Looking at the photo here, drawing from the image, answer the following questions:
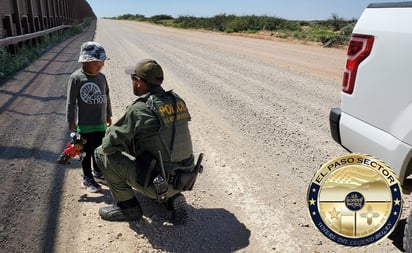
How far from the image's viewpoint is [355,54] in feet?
8.68

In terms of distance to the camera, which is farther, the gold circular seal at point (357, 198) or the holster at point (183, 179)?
the holster at point (183, 179)

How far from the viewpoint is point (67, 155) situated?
3.56 m

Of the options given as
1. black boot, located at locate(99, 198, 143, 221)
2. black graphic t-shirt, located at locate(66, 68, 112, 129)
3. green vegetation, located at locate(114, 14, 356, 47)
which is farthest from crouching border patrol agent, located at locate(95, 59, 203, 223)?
green vegetation, located at locate(114, 14, 356, 47)

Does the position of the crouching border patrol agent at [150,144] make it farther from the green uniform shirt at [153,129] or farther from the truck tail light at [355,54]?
the truck tail light at [355,54]

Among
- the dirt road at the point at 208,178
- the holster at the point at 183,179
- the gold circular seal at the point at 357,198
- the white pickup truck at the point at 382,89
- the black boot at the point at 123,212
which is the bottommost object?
the dirt road at the point at 208,178

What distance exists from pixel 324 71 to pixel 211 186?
9.29 m

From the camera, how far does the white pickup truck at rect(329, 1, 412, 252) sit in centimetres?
222

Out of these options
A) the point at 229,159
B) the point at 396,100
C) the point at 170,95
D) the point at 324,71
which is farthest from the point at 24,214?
the point at 324,71

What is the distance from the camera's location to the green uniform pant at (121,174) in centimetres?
302

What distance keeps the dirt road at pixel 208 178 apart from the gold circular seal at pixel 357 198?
0.74m

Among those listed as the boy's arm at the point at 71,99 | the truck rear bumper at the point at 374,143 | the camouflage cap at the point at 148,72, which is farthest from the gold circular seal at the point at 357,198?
the boy's arm at the point at 71,99

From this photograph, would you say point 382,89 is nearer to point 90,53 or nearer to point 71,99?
point 90,53

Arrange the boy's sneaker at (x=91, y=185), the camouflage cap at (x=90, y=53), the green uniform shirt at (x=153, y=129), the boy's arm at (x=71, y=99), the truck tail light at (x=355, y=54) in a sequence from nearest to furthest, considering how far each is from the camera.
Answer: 1. the truck tail light at (x=355, y=54)
2. the green uniform shirt at (x=153, y=129)
3. the camouflage cap at (x=90, y=53)
4. the boy's arm at (x=71, y=99)
5. the boy's sneaker at (x=91, y=185)

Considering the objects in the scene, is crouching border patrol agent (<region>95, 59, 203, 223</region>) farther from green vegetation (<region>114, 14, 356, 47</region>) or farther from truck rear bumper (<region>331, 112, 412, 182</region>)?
green vegetation (<region>114, 14, 356, 47</region>)
